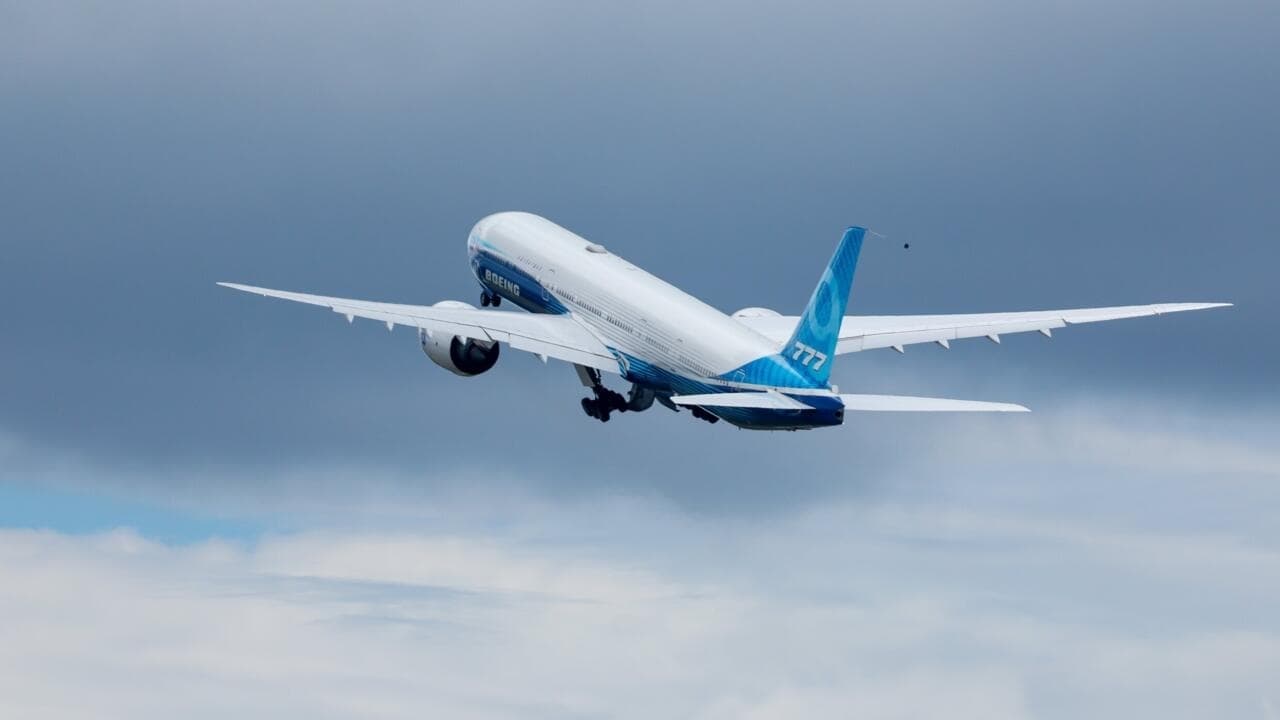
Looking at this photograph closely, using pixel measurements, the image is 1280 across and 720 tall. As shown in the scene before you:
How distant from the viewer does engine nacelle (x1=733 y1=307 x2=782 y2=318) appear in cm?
8469

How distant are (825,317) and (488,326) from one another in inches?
656

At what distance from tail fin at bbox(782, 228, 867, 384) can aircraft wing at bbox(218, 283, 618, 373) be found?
36.2 feet

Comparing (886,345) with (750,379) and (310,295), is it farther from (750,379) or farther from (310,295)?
(310,295)

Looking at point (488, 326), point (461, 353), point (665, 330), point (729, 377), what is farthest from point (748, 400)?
point (461, 353)

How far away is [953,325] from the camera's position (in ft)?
263

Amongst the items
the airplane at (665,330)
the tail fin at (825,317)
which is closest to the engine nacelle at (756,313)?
the airplane at (665,330)

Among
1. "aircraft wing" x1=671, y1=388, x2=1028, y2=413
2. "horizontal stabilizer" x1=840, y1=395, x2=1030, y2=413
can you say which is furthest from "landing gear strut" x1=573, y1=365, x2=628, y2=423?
"horizontal stabilizer" x1=840, y1=395, x2=1030, y2=413

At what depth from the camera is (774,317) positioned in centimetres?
8462

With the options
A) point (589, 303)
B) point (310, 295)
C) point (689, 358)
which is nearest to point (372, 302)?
point (310, 295)

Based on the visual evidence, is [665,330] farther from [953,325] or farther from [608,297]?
[953,325]

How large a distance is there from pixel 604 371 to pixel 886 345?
33.2 feet

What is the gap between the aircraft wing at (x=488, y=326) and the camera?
79.4 metres

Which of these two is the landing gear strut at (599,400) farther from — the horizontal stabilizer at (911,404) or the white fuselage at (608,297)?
the horizontal stabilizer at (911,404)

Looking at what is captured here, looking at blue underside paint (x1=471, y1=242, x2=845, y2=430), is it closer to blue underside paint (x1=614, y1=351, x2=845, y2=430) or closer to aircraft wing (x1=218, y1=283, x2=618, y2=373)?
blue underside paint (x1=614, y1=351, x2=845, y2=430)
